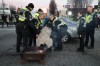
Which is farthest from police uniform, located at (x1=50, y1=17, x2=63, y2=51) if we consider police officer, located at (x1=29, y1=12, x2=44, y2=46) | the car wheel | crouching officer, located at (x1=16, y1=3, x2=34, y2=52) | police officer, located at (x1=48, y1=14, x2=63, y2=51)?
the car wheel

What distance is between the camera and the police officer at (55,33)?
13.9m

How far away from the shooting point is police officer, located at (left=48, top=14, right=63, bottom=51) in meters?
13.9

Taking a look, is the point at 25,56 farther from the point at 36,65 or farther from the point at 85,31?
the point at 85,31

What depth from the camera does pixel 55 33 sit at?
1412 cm

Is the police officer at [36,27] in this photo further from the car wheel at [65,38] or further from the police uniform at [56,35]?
the car wheel at [65,38]

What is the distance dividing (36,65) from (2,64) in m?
1.12

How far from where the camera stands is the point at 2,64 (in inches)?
400

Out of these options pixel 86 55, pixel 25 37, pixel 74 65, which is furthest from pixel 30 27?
pixel 74 65

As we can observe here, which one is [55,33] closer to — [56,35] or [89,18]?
[56,35]

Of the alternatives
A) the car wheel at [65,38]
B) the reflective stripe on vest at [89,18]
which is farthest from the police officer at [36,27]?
the car wheel at [65,38]

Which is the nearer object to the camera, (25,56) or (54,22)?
(25,56)

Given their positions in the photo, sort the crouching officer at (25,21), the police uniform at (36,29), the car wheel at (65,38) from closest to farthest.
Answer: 1. the crouching officer at (25,21)
2. the police uniform at (36,29)
3. the car wheel at (65,38)

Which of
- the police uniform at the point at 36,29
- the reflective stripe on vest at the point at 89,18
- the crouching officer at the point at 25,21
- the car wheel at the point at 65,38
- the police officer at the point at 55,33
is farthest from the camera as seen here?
the car wheel at the point at 65,38

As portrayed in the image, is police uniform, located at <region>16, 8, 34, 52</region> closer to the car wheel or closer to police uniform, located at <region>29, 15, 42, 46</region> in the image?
police uniform, located at <region>29, 15, 42, 46</region>
